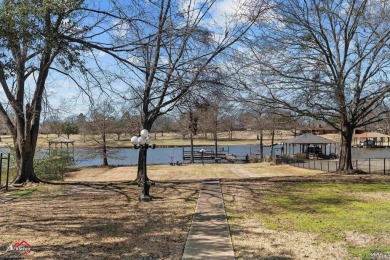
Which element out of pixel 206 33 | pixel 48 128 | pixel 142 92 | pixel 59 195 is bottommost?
pixel 59 195

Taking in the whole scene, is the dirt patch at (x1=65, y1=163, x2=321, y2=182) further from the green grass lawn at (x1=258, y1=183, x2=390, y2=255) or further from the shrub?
the green grass lawn at (x1=258, y1=183, x2=390, y2=255)

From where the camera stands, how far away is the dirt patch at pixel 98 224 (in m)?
5.41

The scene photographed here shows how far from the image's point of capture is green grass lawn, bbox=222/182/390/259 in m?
5.88

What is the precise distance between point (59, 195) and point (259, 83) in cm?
934

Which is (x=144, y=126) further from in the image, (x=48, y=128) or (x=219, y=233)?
(x=219, y=233)

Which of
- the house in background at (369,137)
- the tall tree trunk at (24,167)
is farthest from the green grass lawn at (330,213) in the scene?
the house in background at (369,137)

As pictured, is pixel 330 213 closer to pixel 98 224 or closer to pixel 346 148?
pixel 98 224

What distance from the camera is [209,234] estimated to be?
20.8 feet

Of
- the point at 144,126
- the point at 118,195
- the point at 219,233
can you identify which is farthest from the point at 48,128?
the point at 219,233

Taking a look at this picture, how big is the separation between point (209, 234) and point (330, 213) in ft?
10.4

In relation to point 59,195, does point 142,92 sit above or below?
above

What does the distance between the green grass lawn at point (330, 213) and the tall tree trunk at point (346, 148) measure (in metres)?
4.77

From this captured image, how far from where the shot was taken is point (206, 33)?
35.9 feet

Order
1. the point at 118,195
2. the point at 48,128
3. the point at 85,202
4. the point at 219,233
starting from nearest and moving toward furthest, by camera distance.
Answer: the point at 219,233 < the point at 85,202 < the point at 118,195 < the point at 48,128
